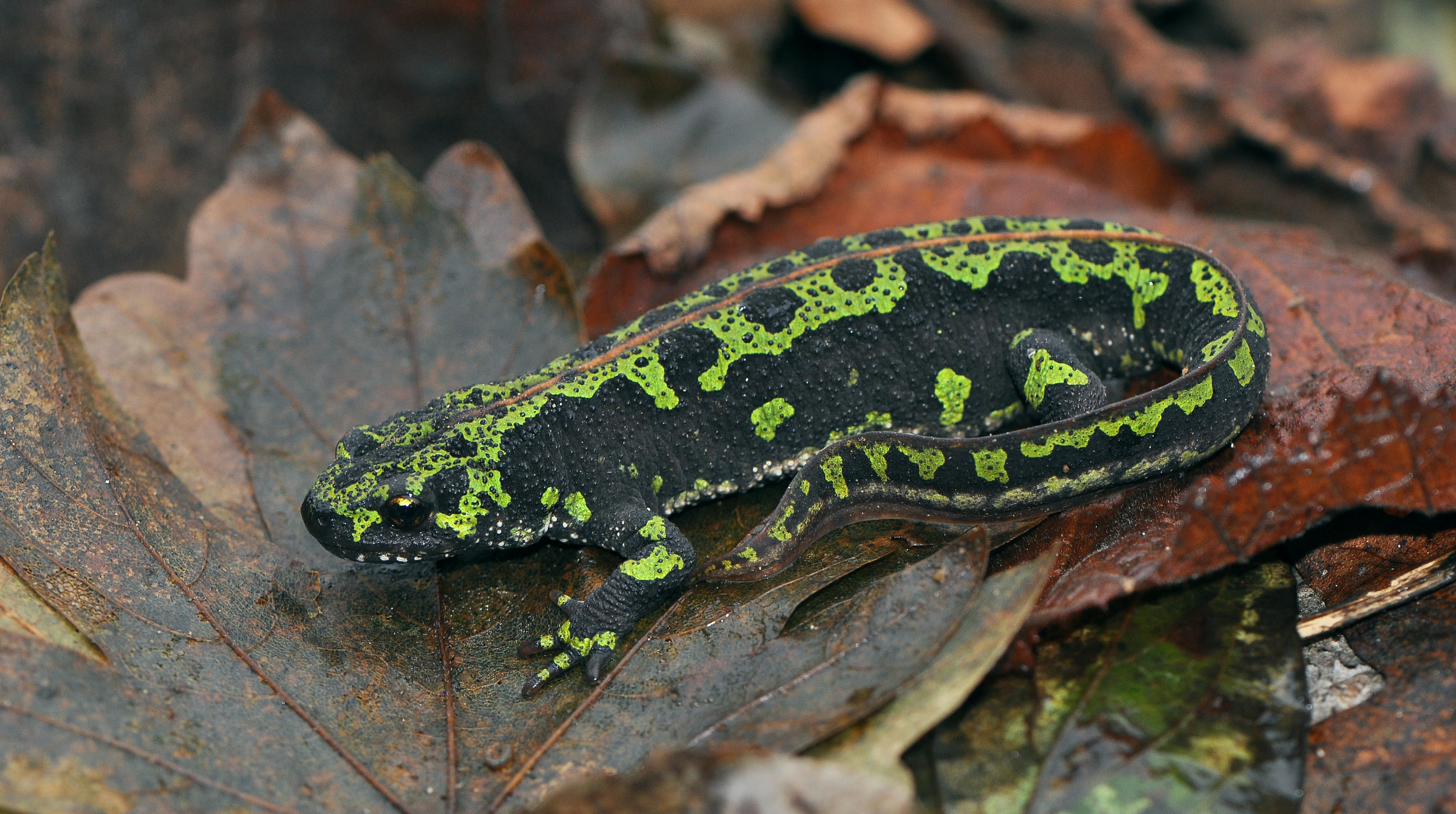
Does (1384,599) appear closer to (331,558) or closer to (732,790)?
(732,790)

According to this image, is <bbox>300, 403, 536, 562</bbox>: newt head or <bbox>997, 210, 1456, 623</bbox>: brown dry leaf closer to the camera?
<bbox>997, 210, 1456, 623</bbox>: brown dry leaf

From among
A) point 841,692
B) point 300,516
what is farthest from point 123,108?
point 841,692

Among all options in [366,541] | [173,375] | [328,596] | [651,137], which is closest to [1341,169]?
[651,137]

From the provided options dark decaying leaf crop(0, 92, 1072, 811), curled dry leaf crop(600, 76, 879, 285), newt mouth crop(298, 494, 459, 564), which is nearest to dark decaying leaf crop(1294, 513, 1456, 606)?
dark decaying leaf crop(0, 92, 1072, 811)

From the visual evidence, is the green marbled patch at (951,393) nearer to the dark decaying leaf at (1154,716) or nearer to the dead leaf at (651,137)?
the dark decaying leaf at (1154,716)

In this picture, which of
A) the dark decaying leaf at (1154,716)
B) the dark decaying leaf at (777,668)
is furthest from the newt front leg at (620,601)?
the dark decaying leaf at (1154,716)

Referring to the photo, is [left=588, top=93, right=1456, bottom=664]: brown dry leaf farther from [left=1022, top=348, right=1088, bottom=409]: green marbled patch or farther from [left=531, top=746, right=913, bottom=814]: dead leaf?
[left=531, top=746, right=913, bottom=814]: dead leaf
